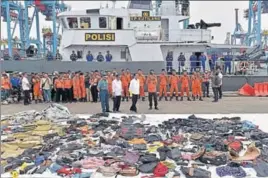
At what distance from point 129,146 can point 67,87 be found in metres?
7.81

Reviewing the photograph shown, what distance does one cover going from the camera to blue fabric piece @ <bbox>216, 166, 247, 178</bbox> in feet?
19.2

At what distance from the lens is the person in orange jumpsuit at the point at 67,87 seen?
1470 cm

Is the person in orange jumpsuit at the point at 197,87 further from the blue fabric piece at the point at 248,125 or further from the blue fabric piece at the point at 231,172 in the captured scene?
the blue fabric piece at the point at 231,172

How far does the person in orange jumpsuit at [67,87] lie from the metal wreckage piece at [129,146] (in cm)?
410

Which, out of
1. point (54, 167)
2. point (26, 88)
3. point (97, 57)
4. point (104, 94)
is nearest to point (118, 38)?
point (97, 57)

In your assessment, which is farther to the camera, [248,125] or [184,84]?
[184,84]

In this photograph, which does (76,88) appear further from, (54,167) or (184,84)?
(54,167)

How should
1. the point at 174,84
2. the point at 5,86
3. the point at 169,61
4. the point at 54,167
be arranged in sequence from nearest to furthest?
the point at 54,167, the point at 5,86, the point at 174,84, the point at 169,61

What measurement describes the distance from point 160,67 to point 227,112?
5846 mm

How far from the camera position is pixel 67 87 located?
1477 centimetres

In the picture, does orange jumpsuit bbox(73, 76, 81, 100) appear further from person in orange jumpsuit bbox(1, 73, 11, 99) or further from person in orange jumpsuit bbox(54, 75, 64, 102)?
person in orange jumpsuit bbox(1, 73, 11, 99)

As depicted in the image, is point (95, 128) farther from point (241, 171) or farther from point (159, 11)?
point (159, 11)

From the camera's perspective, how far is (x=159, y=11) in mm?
22609

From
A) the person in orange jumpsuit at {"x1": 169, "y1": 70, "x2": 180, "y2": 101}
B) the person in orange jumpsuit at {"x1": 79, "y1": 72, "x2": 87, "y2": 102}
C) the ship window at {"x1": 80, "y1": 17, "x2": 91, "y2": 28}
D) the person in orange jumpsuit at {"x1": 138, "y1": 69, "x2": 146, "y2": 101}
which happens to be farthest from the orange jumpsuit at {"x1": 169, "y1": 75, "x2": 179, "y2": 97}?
the ship window at {"x1": 80, "y1": 17, "x2": 91, "y2": 28}
